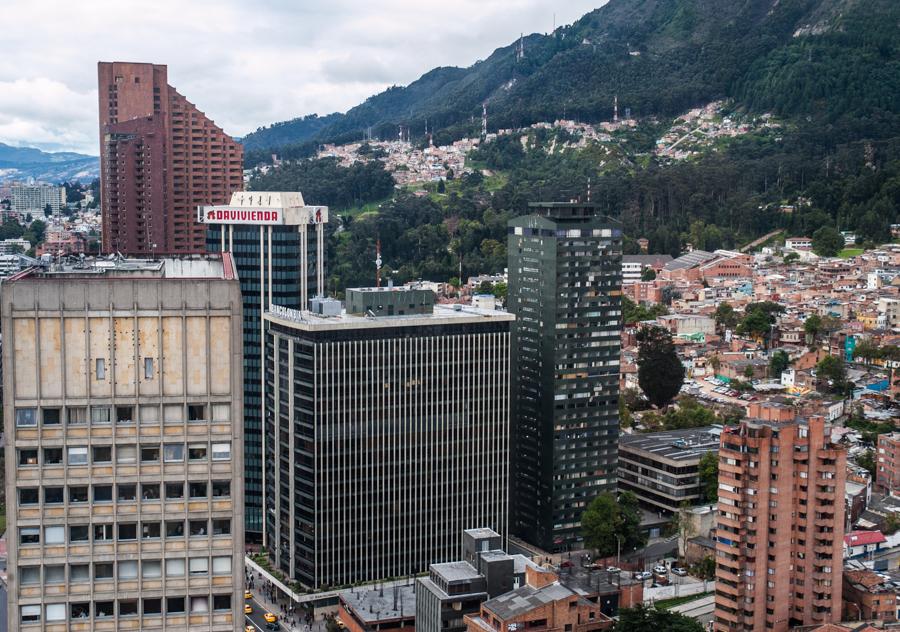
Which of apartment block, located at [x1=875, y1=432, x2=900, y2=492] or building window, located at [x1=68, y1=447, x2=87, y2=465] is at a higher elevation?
building window, located at [x1=68, y1=447, x2=87, y2=465]

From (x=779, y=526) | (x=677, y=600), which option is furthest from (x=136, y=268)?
(x=677, y=600)

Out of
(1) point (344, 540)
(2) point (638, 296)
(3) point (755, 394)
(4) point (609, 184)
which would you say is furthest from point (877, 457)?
(4) point (609, 184)

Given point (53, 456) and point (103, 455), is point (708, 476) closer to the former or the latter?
point (103, 455)

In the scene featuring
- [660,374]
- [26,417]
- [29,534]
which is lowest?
[660,374]

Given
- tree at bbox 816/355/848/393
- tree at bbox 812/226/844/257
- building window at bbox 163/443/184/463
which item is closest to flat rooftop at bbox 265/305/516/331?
building window at bbox 163/443/184/463

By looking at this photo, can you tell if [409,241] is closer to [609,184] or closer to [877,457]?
[609,184]

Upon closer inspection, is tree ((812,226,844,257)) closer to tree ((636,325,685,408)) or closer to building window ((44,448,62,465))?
tree ((636,325,685,408))
